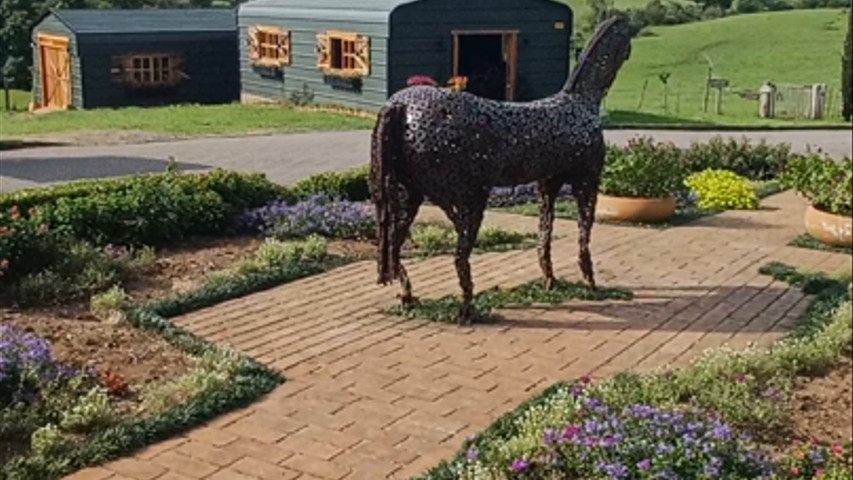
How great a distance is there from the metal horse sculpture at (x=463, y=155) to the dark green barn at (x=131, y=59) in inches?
766

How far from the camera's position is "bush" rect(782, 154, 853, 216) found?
35.2ft

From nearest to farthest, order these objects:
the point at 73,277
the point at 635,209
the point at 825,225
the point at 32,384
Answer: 1. the point at 32,384
2. the point at 73,277
3. the point at 825,225
4. the point at 635,209

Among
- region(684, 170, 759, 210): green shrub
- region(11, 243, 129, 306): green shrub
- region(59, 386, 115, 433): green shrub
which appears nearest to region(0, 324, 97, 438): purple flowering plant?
region(59, 386, 115, 433): green shrub

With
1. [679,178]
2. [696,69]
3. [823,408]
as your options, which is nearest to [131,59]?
[696,69]

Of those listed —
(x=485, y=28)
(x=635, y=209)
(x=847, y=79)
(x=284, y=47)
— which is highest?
(x=847, y=79)

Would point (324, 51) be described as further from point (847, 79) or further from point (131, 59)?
point (847, 79)

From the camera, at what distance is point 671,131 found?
2348cm

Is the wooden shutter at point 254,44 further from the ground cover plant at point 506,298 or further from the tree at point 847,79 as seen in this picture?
the tree at point 847,79

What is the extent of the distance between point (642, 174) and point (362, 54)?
12.6 meters

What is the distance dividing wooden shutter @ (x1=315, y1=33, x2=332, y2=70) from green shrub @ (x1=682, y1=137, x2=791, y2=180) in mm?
10479

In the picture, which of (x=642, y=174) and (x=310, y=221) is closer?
(x=310, y=221)

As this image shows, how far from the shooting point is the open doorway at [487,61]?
Answer: 24797 mm

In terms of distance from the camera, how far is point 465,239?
7.87m

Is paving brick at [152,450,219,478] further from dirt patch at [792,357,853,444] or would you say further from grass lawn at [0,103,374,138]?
grass lawn at [0,103,374,138]
